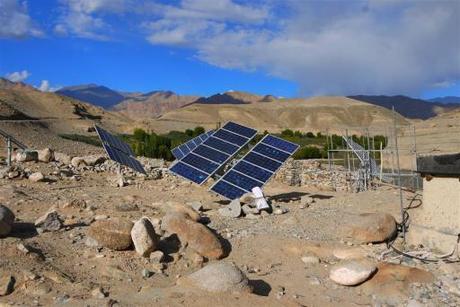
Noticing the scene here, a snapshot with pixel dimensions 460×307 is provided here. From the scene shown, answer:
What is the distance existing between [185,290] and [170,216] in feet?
8.42

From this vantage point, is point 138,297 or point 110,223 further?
point 110,223

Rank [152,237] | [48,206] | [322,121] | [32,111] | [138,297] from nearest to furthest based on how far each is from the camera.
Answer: [138,297] → [152,237] → [48,206] → [32,111] → [322,121]

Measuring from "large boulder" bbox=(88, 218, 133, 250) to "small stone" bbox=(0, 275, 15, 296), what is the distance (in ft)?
5.52

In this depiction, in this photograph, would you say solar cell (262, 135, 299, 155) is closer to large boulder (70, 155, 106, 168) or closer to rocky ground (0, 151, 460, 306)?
rocky ground (0, 151, 460, 306)

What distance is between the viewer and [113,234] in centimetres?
868

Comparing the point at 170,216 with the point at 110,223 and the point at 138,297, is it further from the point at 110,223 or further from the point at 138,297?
the point at 138,297

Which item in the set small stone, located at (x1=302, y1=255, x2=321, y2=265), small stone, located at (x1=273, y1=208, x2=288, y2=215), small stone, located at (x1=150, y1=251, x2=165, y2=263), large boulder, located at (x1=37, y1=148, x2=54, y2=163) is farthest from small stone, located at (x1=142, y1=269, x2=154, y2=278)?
large boulder, located at (x1=37, y1=148, x2=54, y2=163)

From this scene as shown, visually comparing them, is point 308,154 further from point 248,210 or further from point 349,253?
point 349,253

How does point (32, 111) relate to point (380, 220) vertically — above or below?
above

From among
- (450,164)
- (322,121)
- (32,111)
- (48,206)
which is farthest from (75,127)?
(322,121)

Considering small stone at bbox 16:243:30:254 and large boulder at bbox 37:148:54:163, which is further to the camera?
large boulder at bbox 37:148:54:163

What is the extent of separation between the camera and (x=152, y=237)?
28.5 ft

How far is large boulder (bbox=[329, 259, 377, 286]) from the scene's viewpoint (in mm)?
8375

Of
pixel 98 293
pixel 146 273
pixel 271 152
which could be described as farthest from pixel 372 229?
pixel 271 152
